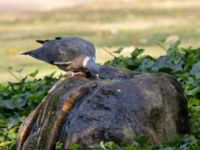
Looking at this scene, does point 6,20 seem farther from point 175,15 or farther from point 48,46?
point 48,46

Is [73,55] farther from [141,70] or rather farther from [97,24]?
[97,24]

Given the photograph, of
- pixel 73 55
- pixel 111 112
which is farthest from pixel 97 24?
pixel 111 112

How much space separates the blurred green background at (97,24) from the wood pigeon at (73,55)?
4153 millimetres

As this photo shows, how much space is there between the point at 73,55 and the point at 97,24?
8275mm

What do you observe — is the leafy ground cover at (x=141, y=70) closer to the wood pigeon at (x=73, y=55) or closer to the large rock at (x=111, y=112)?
the large rock at (x=111, y=112)

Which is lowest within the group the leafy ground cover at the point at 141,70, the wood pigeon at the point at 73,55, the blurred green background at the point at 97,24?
the blurred green background at the point at 97,24

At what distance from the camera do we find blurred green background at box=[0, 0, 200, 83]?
10.9 m

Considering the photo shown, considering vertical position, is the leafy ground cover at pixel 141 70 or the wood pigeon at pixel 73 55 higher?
the wood pigeon at pixel 73 55

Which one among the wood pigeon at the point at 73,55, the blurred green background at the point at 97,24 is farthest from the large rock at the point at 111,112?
the blurred green background at the point at 97,24

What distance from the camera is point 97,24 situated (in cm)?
1326

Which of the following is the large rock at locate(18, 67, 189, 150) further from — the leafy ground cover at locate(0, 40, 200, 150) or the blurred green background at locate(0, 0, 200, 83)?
the blurred green background at locate(0, 0, 200, 83)

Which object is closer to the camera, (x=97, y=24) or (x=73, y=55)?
(x=73, y=55)

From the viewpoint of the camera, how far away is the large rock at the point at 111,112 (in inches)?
173

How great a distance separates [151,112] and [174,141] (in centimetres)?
20
